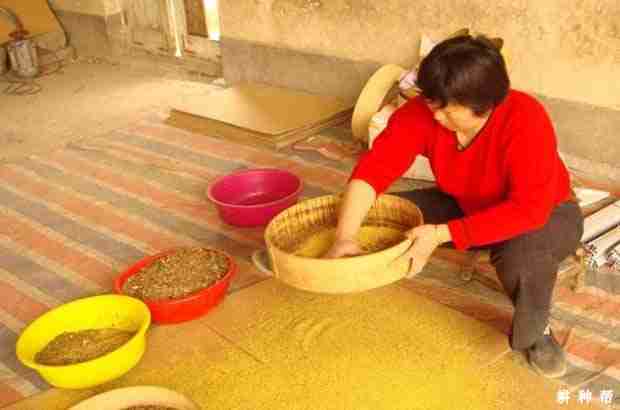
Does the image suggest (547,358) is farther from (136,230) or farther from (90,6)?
(90,6)

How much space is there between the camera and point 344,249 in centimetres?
176

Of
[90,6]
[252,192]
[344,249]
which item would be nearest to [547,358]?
[344,249]

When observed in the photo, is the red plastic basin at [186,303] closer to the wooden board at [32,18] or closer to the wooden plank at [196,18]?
the wooden plank at [196,18]

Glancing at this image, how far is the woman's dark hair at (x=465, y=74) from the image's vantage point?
1480 mm

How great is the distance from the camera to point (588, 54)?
105 inches

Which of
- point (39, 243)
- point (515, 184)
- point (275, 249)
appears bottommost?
point (39, 243)

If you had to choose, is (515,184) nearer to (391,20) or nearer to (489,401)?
(489,401)

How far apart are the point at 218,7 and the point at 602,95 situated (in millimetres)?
2553

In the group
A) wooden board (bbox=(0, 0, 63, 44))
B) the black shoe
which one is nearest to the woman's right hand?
the black shoe

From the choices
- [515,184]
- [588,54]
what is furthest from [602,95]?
[515,184]

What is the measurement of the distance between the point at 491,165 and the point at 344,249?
45 cm

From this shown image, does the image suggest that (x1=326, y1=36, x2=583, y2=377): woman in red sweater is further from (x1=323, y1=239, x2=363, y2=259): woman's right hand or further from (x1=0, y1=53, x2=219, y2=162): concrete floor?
(x1=0, y1=53, x2=219, y2=162): concrete floor

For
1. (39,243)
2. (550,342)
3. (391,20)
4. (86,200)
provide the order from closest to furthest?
(550,342)
(39,243)
(86,200)
(391,20)

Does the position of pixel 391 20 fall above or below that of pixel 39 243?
above
